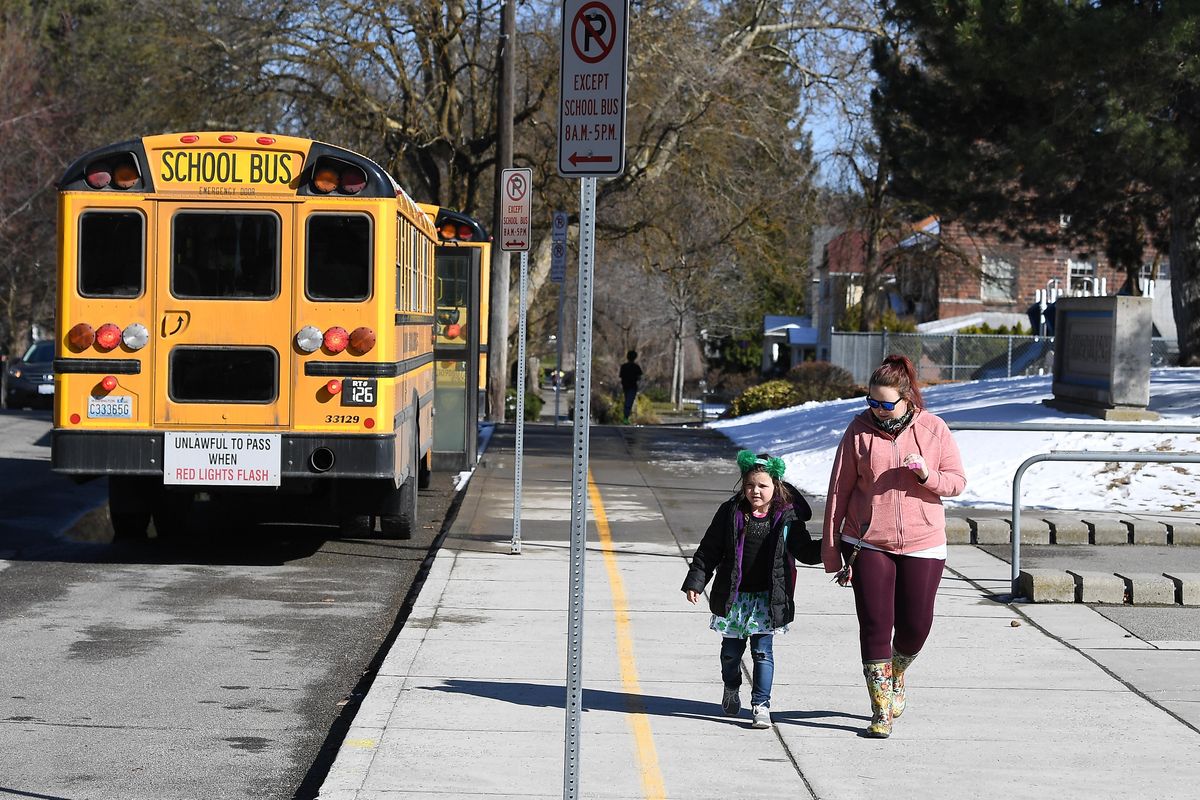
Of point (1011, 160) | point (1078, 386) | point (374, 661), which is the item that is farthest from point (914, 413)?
point (1011, 160)

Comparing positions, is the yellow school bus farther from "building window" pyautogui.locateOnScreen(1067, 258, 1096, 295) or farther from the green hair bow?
"building window" pyautogui.locateOnScreen(1067, 258, 1096, 295)

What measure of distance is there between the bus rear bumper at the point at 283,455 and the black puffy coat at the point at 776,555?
431 cm

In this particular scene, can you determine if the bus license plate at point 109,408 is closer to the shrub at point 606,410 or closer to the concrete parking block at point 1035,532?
the concrete parking block at point 1035,532

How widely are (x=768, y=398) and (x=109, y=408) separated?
64.9 ft

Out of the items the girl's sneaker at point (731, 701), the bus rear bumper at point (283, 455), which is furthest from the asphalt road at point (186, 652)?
the girl's sneaker at point (731, 701)

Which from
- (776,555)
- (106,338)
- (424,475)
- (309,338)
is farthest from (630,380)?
(776,555)

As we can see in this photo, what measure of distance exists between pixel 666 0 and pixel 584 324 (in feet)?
86.1

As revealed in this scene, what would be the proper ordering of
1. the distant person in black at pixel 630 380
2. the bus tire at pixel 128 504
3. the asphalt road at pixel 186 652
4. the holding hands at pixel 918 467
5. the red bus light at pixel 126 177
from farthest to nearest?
the distant person in black at pixel 630 380
the bus tire at pixel 128 504
the red bus light at pixel 126 177
the holding hands at pixel 918 467
the asphalt road at pixel 186 652

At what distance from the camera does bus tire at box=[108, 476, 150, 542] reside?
1166 cm

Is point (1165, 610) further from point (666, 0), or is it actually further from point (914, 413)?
point (666, 0)

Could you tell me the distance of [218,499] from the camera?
14.8 m

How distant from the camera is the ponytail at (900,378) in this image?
661cm

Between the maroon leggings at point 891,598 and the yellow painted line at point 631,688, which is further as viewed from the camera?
the maroon leggings at point 891,598

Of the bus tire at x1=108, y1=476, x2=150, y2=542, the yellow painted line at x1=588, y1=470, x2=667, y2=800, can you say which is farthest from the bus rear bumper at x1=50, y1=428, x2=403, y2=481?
the yellow painted line at x1=588, y1=470, x2=667, y2=800
